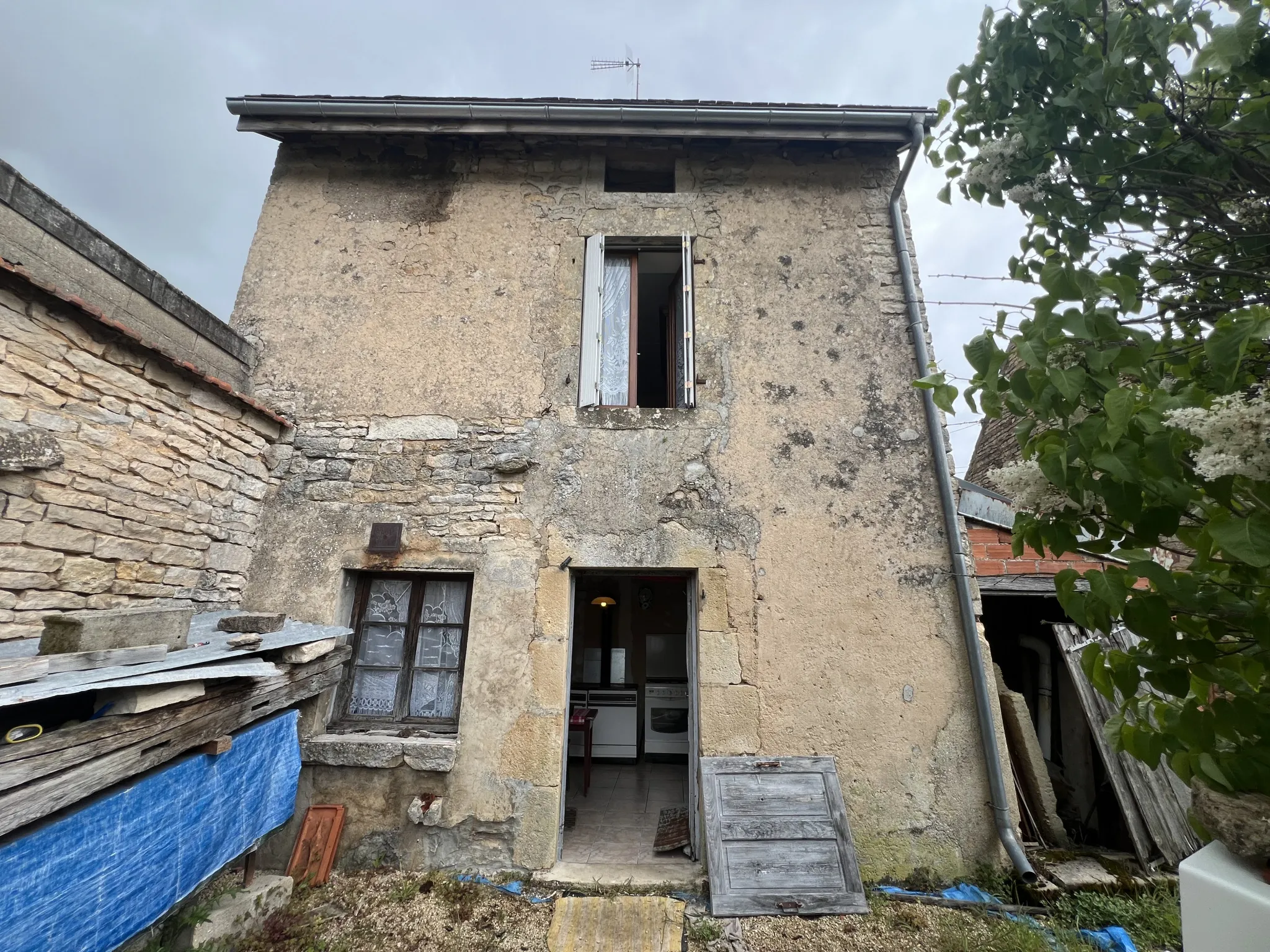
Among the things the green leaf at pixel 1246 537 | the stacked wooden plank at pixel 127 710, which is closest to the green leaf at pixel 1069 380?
the green leaf at pixel 1246 537

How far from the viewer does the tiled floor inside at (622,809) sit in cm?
358

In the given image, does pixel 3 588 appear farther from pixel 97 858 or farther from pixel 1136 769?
pixel 1136 769

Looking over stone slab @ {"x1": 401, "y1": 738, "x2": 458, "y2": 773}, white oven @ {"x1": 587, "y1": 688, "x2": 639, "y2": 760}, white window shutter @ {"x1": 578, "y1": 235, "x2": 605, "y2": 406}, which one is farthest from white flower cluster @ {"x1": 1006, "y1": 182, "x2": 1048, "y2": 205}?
white oven @ {"x1": 587, "y1": 688, "x2": 639, "y2": 760}

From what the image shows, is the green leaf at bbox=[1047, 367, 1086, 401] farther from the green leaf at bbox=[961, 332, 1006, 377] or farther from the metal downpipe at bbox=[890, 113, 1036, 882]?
the metal downpipe at bbox=[890, 113, 1036, 882]

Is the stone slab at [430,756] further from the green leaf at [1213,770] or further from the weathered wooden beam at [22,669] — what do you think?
the green leaf at [1213,770]

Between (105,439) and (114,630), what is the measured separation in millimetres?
1339

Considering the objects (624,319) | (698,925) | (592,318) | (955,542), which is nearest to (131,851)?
(698,925)

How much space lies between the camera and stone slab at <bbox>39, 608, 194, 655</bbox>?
202cm

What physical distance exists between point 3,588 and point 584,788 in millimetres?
4112

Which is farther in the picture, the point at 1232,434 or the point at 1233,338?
the point at 1233,338

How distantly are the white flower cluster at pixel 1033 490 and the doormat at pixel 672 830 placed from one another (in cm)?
329

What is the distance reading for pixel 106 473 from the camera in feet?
9.46

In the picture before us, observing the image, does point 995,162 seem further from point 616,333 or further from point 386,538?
point 386,538

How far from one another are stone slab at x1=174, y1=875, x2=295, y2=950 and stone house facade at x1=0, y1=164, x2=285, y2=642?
5.21 feet
